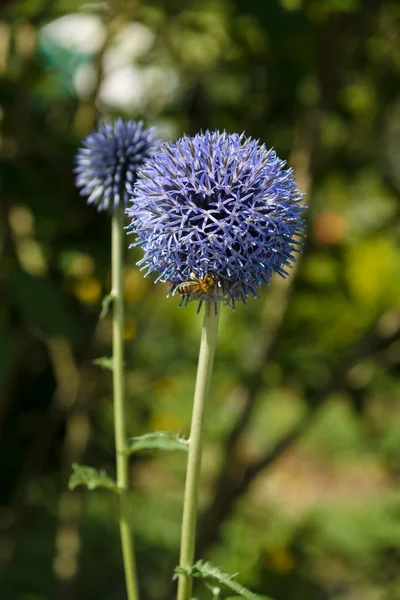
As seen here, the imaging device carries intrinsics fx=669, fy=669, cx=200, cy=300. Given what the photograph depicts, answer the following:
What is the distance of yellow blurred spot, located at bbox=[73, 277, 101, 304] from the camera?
244cm

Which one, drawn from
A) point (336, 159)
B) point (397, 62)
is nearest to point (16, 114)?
point (336, 159)

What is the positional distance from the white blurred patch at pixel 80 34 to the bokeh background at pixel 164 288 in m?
0.01

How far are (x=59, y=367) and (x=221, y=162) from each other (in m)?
1.84

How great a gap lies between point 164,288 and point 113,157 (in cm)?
111

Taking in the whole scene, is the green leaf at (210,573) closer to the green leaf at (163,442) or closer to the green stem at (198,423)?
the green stem at (198,423)

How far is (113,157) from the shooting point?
1.69m

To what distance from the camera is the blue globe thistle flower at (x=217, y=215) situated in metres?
1.11

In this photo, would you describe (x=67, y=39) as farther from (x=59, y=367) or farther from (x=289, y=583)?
(x=289, y=583)

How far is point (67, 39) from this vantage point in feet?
9.78

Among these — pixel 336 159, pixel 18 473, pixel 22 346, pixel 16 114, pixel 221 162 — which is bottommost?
pixel 221 162

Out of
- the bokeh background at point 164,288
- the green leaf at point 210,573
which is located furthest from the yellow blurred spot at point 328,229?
the green leaf at point 210,573

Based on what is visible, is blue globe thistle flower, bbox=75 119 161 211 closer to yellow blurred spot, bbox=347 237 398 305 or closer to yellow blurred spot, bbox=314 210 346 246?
yellow blurred spot, bbox=314 210 346 246

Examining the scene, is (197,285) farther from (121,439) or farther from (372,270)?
(372,270)

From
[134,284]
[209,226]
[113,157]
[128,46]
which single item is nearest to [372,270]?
[134,284]
